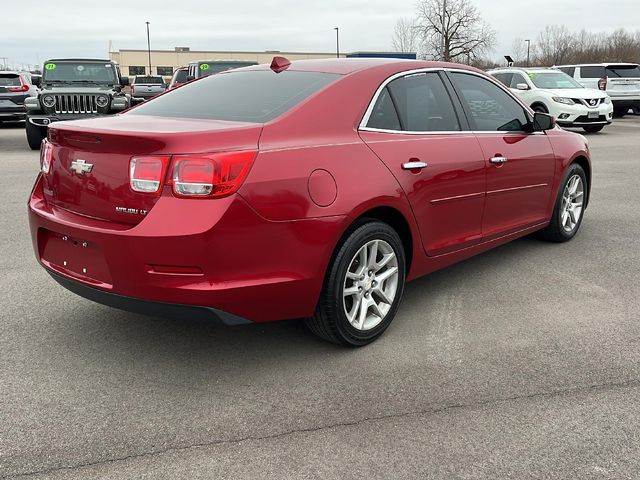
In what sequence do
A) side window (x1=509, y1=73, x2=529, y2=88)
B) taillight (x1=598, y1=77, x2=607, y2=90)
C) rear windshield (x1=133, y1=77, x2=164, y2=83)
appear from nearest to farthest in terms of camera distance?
1. side window (x1=509, y1=73, x2=529, y2=88)
2. taillight (x1=598, y1=77, x2=607, y2=90)
3. rear windshield (x1=133, y1=77, x2=164, y2=83)

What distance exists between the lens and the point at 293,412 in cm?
289

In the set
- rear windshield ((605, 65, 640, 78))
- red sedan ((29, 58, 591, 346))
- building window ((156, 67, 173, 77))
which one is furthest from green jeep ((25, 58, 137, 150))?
Answer: building window ((156, 67, 173, 77))

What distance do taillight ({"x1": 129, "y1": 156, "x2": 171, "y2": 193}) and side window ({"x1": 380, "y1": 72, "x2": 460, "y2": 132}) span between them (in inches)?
61.6

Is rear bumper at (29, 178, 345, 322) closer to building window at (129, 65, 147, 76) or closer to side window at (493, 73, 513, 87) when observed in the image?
side window at (493, 73, 513, 87)

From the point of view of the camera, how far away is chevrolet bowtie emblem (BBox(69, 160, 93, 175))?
311 cm

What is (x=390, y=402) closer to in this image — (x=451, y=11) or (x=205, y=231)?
(x=205, y=231)

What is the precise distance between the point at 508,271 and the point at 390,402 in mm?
2410

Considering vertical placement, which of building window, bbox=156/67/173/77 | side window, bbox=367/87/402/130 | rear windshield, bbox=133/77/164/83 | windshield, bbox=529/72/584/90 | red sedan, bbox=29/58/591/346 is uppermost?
building window, bbox=156/67/173/77

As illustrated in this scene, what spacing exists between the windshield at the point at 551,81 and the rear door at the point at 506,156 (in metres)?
13.1

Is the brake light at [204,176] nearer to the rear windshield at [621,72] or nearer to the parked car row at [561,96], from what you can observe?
the parked car row at [561,96]

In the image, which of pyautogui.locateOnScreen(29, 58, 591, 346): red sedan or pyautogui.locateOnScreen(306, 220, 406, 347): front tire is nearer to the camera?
pyautogui.locateOnScreen(29, 58, 591, 346): red sedan

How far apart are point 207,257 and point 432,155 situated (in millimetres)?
1692

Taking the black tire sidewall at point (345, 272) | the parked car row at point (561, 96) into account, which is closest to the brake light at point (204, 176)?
the black tire sidewall at point (345, 272)

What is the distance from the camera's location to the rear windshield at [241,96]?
3.42 meters
